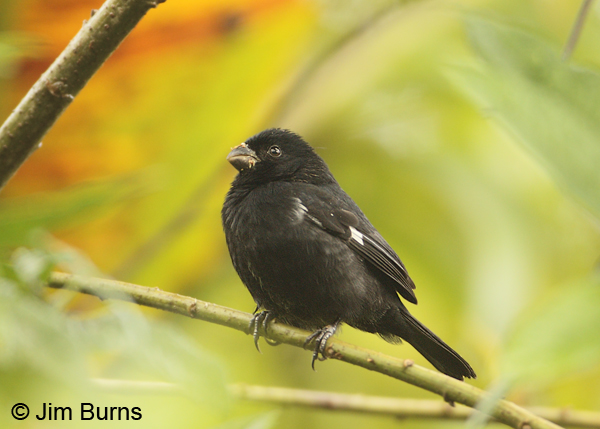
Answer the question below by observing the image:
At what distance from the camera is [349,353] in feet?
5.35

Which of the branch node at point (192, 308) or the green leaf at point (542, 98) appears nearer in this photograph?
the green leaf at point (542, 98)

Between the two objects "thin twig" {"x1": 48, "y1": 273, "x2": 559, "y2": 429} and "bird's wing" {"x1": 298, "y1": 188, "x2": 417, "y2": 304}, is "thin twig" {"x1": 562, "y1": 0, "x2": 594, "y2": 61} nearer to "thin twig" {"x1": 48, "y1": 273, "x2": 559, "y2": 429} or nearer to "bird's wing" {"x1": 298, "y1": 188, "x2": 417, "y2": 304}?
"thin twig" {"x1": 48, "y1": 273, "x2": 559, "y2": 429}

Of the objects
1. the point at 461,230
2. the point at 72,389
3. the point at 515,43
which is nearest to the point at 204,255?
the point at 461,230

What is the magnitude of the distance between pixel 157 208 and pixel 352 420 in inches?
53.7

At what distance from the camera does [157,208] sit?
2613mm

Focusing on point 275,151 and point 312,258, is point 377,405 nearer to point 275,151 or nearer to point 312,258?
point 312,258

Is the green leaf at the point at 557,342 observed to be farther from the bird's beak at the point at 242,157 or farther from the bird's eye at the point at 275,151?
the bird's eye at the point at 275,151

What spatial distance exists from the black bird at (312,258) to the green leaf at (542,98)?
5.07ft

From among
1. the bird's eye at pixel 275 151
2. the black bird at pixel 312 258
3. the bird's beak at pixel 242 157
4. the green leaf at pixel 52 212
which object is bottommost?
the green leaf at pixel 52 212

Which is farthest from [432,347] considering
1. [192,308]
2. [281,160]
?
[192,308]

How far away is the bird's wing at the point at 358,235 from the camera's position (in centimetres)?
253

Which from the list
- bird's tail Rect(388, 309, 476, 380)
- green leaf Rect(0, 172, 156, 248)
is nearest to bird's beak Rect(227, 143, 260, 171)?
bird's tail Rect(388, 309, 476, 380)

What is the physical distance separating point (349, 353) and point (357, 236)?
103 centimetres

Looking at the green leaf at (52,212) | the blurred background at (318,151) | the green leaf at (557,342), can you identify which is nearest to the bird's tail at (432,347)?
the blurred background at (318,151)
